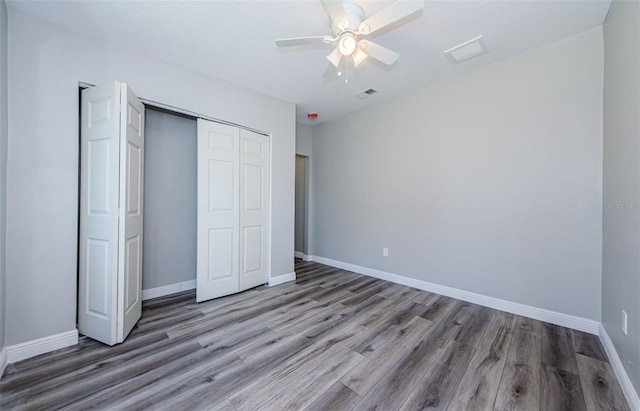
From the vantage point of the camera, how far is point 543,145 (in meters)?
2.44

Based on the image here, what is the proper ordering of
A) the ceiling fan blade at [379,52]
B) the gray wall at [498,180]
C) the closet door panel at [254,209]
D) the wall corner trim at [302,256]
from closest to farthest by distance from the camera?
the ceiling fan blade at [379,52] < the gray wall at [498,180] < the closet door panel at [254,209] < the wall corner trim at [302,256]

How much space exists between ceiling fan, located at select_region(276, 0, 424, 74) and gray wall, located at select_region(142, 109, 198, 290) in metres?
2.06

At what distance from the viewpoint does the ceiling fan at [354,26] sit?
160 centimetres

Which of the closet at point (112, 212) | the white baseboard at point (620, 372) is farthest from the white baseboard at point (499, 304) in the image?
the closet at point (112, 212)

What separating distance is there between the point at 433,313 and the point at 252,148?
117 inches

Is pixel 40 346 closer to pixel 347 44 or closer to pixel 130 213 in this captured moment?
pixel 130 213

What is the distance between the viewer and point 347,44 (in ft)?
6.13

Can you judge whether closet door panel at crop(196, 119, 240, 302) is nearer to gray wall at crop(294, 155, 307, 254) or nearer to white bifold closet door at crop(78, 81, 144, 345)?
white bifold closet door at crop(78, 81, 144, 345)

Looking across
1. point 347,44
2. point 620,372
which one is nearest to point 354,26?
point 347,44

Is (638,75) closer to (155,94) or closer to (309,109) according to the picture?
(309,109)

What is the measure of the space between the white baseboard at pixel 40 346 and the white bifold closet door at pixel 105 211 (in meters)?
0.10

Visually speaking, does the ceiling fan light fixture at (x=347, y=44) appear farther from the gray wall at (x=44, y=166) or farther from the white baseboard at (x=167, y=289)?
the white baseboard at (x=167, y=289)

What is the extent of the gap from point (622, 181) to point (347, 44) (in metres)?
2.16

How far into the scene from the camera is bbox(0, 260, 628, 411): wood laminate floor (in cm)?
148
